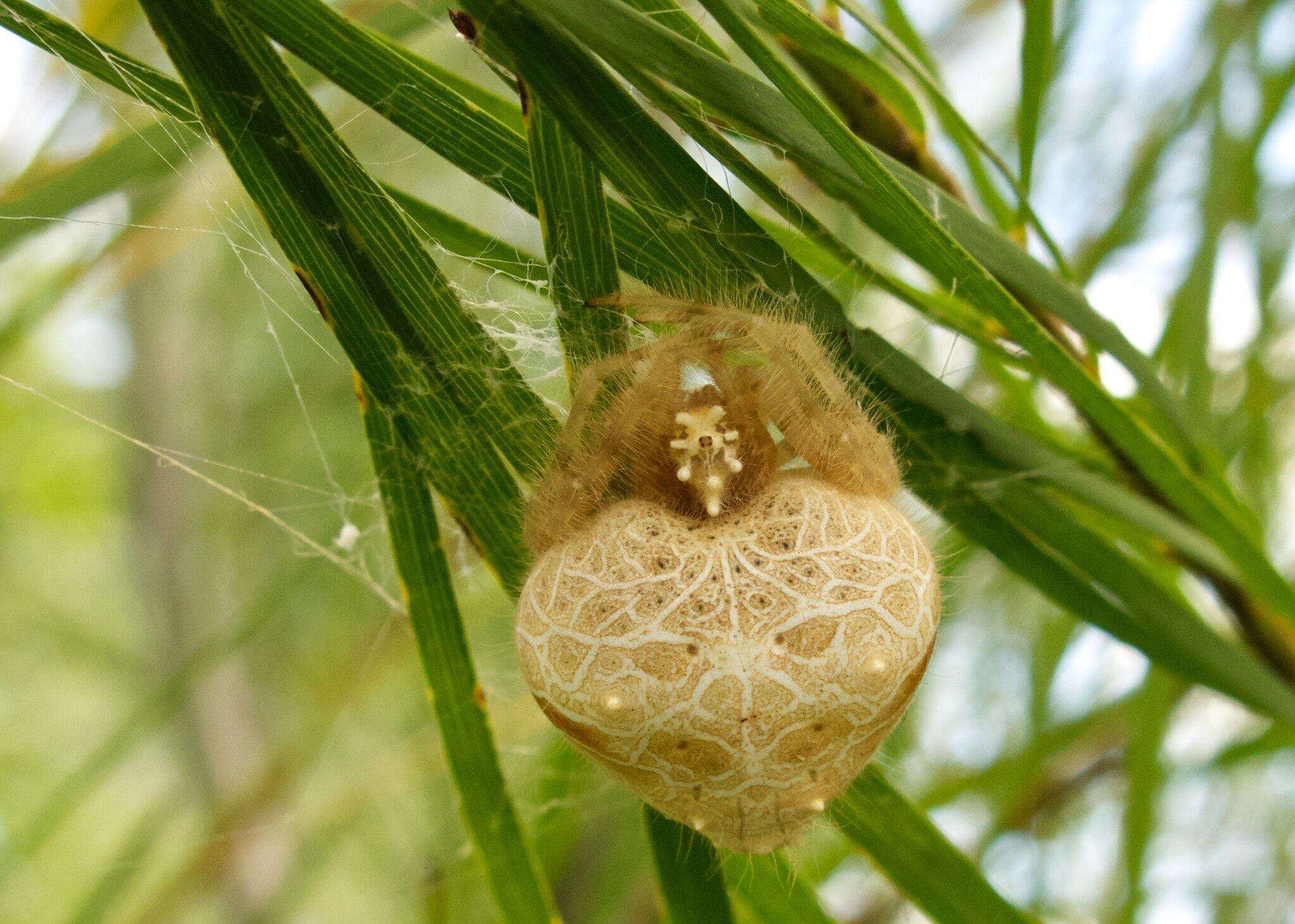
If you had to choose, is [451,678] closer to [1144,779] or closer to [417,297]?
[417,297]

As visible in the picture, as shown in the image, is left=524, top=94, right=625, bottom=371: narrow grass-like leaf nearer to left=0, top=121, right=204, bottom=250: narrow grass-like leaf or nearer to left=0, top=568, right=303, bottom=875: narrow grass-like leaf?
left=0, top=121, right=204, bottom=250: narrow grass-like leaf

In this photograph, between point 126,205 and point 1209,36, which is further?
point 1209,36

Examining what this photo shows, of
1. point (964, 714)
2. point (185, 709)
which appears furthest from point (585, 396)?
point (185, 709)

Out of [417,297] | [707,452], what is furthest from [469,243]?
[707,452]

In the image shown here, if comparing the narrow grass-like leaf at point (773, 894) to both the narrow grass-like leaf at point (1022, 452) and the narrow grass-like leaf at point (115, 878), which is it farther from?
the narrow grass-like leaf at point (115, 878)

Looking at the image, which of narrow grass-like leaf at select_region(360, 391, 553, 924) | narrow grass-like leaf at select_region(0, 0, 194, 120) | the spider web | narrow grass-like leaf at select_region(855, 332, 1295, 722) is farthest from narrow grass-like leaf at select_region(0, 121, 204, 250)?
narrow grass-like leaf at select_region(855, 332, 1295, 722)

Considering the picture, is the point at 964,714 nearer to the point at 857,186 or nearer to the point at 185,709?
the point at 857,186
